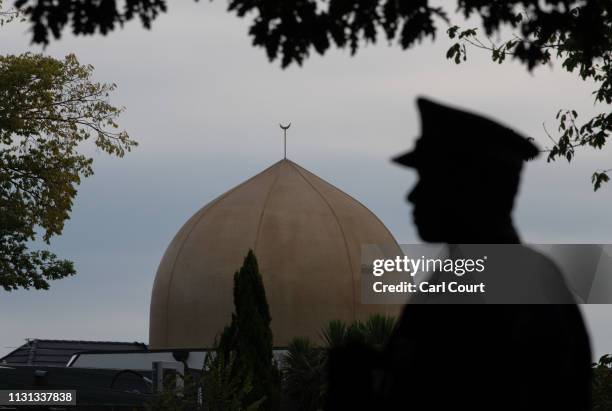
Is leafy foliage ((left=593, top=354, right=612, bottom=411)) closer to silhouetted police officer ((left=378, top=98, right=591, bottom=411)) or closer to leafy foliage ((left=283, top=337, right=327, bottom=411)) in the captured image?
leafy foliage ((left=283, top=337, right=327, bottom=411))

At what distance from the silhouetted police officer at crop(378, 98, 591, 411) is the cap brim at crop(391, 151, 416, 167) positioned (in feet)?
0.07

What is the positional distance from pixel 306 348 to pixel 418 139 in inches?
1326

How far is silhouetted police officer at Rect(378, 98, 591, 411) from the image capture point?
3146 mm

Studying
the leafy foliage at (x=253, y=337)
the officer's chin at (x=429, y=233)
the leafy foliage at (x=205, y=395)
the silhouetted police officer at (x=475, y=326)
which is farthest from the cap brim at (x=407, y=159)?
the leafy foliage at (x=253, y=337)

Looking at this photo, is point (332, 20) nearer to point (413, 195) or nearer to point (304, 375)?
point (413, 195)

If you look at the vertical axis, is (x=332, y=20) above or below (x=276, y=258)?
below

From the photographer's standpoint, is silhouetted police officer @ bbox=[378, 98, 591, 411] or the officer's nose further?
the officer's nose

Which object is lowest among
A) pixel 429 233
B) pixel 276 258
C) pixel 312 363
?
pixel 429 233

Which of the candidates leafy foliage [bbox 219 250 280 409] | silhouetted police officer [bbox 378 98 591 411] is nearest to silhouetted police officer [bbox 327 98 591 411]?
silhouetted police officer [bbox 378 98 591 411]

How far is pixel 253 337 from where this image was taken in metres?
34.5

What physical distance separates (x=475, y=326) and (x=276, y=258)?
45993 millimetres

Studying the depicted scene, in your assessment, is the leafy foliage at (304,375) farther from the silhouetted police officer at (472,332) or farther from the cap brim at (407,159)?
the silhouetted police officer at (472,332)

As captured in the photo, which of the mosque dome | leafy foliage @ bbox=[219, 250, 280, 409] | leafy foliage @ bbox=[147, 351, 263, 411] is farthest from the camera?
the mosque dome

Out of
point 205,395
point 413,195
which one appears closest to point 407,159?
point 413,195
